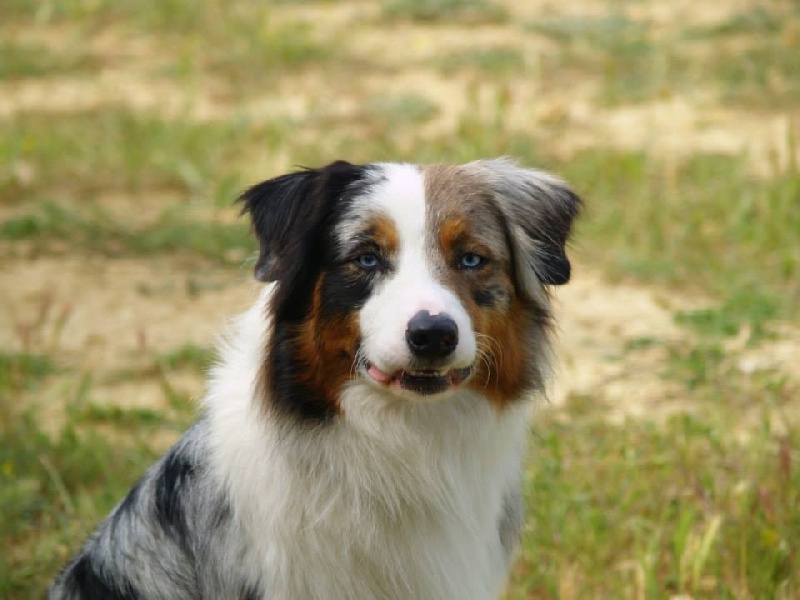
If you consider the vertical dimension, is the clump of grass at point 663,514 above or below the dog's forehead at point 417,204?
below

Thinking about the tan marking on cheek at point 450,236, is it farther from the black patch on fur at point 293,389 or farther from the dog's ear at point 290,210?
the black patch on fur at point 293,389

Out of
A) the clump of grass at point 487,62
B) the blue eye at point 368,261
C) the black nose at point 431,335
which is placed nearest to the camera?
the black nose at point 431,335

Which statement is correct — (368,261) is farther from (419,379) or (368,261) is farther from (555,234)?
(555,234)

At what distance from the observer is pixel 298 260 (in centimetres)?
345

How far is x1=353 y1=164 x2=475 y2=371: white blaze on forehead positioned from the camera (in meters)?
3.20

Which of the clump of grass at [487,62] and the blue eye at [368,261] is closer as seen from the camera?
the blue eye at [368,261]

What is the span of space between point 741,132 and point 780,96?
670 mm

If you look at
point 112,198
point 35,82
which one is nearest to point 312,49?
point 35,82

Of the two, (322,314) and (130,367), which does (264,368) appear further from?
(130,367)

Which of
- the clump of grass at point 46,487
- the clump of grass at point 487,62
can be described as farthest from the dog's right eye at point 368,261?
the clump of grass at point 487,62

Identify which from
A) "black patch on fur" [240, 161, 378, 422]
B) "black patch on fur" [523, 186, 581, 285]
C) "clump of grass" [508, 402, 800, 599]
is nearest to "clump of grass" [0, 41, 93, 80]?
"clump of grass" [508, 402, 800, 599]

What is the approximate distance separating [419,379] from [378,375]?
0.11 m

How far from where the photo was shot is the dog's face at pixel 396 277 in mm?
3307

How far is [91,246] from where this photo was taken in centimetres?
748
